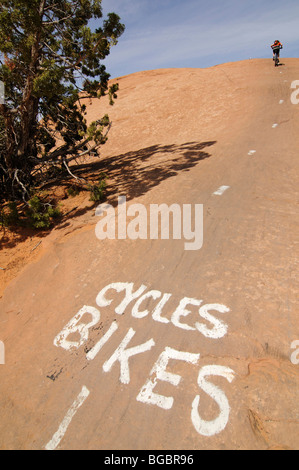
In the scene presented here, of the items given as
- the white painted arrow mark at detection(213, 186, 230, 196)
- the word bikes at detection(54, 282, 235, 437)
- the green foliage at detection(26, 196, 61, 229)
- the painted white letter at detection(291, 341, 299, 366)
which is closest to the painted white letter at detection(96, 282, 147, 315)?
the word bikes at detection(54, 282, 235, 437)

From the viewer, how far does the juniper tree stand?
6141 millimetres

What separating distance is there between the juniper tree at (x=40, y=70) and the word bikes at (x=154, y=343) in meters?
5.06

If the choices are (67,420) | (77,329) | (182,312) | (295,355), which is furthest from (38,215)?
(295,355)

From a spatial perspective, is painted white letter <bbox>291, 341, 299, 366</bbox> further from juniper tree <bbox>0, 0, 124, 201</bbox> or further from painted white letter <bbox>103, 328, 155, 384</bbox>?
Result: juniper tree <bbox>0, 0, 124, 201</bbox>

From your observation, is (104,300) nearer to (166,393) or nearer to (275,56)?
(166,393)

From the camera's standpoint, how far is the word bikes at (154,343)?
111 inches

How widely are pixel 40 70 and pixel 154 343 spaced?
726 cm

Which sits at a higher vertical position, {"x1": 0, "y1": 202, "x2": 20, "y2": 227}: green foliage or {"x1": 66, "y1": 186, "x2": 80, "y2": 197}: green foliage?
{"x1": 66, "y1": 186, "x2": 80, "y2": 197}: green foliage

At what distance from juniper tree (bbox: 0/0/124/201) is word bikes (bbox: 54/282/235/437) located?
5.06 metres

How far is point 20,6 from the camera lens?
5.78m

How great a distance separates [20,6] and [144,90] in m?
19.6

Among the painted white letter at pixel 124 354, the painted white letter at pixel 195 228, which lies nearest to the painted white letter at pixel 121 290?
the painted white letter at pixel 124 354

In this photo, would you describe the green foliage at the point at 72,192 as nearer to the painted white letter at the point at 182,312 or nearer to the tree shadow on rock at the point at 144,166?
the tree shadow on rock at the point at 144,166

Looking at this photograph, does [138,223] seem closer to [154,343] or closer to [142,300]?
[142,300]
